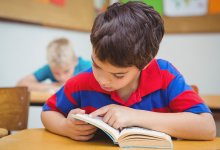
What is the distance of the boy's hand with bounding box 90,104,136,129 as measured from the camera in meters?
0.99

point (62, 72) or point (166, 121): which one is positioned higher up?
point (166, 121)

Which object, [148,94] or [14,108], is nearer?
[148,94]

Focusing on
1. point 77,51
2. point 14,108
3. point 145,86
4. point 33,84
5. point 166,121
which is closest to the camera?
point 166,121

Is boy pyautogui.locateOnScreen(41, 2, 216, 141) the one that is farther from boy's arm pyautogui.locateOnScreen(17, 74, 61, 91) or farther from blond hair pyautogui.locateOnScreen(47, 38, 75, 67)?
blond hair pyautogui.locateOnScreen(47, 38, 75, 67)

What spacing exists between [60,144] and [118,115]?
0.18 metres

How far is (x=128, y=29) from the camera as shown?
3.14 ft

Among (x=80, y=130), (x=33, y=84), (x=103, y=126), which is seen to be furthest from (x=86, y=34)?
(x=103, y=126)

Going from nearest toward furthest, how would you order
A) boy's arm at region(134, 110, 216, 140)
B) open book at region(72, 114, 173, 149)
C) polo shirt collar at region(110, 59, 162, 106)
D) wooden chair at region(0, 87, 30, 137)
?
1. open book at region(72, 114, 173, 149)
2. boy's arm at region(134, 110, 216, 140)
3. polo shirt collar at region(110, 59, 162, 106)
4. wooden chair at region(0, 87, 30, 137)

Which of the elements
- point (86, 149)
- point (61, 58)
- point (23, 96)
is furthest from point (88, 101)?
point (61, 58)

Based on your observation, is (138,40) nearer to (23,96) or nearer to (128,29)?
(128,29)

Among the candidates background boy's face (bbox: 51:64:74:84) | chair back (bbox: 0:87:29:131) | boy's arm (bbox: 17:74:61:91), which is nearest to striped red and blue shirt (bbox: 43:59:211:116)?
chair back (bbox: 0:87:29:131)

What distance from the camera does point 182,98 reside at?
1103 millimetres

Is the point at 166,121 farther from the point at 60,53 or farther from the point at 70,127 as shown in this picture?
the point at 60,53

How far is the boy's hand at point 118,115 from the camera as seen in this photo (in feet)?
3.26
